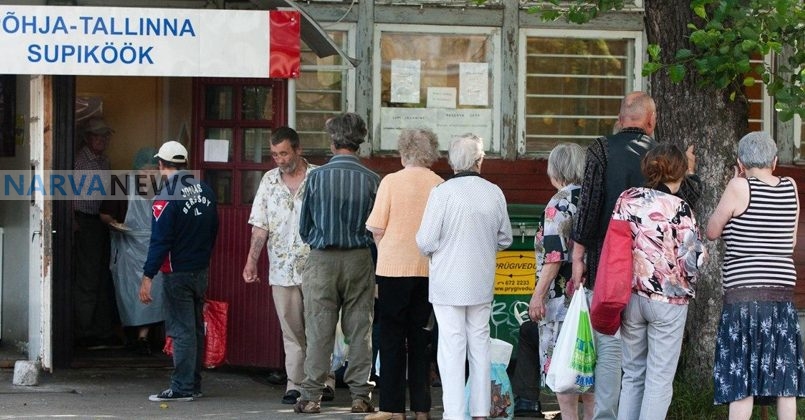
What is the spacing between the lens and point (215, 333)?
10469 mm

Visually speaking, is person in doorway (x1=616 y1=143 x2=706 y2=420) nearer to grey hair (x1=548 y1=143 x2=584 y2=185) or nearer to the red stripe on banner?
grey hair (x1=548 y1=143 x2=584 y2=185)

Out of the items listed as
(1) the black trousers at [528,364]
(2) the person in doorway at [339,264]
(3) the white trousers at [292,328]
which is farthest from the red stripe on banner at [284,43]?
(1) the black trousers at [528,364]

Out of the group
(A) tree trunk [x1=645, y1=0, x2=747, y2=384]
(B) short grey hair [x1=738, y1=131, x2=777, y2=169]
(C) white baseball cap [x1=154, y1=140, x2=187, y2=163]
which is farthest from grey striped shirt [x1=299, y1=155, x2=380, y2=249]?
(B) short grey hair [x1=738, y1=131, x2=777, y2=169]

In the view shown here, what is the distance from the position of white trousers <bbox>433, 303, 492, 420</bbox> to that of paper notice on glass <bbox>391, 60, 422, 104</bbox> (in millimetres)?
3595

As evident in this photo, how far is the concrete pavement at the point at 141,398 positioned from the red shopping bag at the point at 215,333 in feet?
0.71

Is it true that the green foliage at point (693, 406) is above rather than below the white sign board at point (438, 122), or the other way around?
below

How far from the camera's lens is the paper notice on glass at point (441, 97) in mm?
11562

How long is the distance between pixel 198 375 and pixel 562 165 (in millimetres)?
3185

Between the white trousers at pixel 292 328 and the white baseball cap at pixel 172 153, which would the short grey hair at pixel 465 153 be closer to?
the white trousers at pixel 292 328

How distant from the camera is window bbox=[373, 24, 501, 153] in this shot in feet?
37.8

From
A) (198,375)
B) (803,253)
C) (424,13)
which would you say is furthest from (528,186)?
(198,375)

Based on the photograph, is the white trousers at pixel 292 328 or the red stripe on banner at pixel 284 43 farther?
the white trousers at pixel 292 328

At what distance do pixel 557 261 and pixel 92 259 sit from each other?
195 inches

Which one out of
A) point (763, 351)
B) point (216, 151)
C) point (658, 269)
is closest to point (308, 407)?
point (216, 151)
